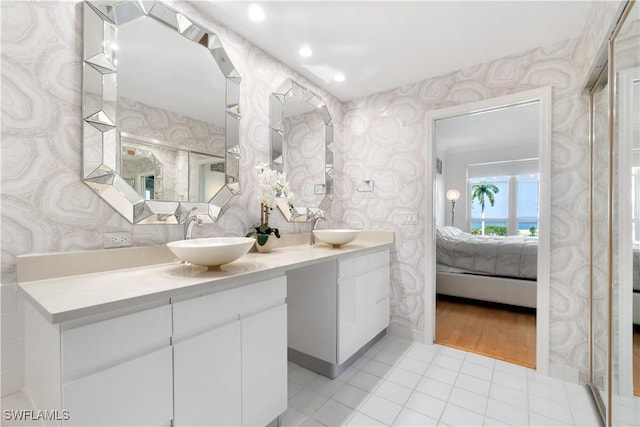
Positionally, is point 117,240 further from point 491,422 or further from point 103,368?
point 491,422

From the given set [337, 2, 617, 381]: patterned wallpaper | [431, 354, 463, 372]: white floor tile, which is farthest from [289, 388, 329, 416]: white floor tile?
[337, 2, 617, 381]: patterned wallpaper

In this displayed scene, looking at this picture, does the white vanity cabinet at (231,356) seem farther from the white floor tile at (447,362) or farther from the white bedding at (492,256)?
the white bedding at (492,256)

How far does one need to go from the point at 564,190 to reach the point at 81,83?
292cm

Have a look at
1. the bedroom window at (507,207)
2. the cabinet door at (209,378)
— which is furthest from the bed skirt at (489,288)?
the bedroom window at (507,207)

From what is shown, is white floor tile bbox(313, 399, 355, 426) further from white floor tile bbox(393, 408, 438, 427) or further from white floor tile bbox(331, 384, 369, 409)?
Answer: white floor tile bbox(393, 408, 438, 427)

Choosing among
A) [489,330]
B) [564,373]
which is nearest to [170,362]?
[564,373]

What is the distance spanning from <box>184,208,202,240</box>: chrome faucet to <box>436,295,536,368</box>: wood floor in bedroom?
90.6 inches

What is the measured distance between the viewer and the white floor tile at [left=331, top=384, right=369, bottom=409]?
5.48 ft

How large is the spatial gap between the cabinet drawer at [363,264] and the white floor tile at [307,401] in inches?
29.9

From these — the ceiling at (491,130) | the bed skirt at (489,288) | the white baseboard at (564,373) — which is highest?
the ceiling at (491,130)

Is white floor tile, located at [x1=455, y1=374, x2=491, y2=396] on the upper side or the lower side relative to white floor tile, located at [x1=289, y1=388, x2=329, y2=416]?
lower

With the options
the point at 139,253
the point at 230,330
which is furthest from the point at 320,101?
the point at 230,330

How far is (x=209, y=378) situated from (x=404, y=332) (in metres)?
2.00

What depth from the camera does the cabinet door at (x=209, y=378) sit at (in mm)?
1014
